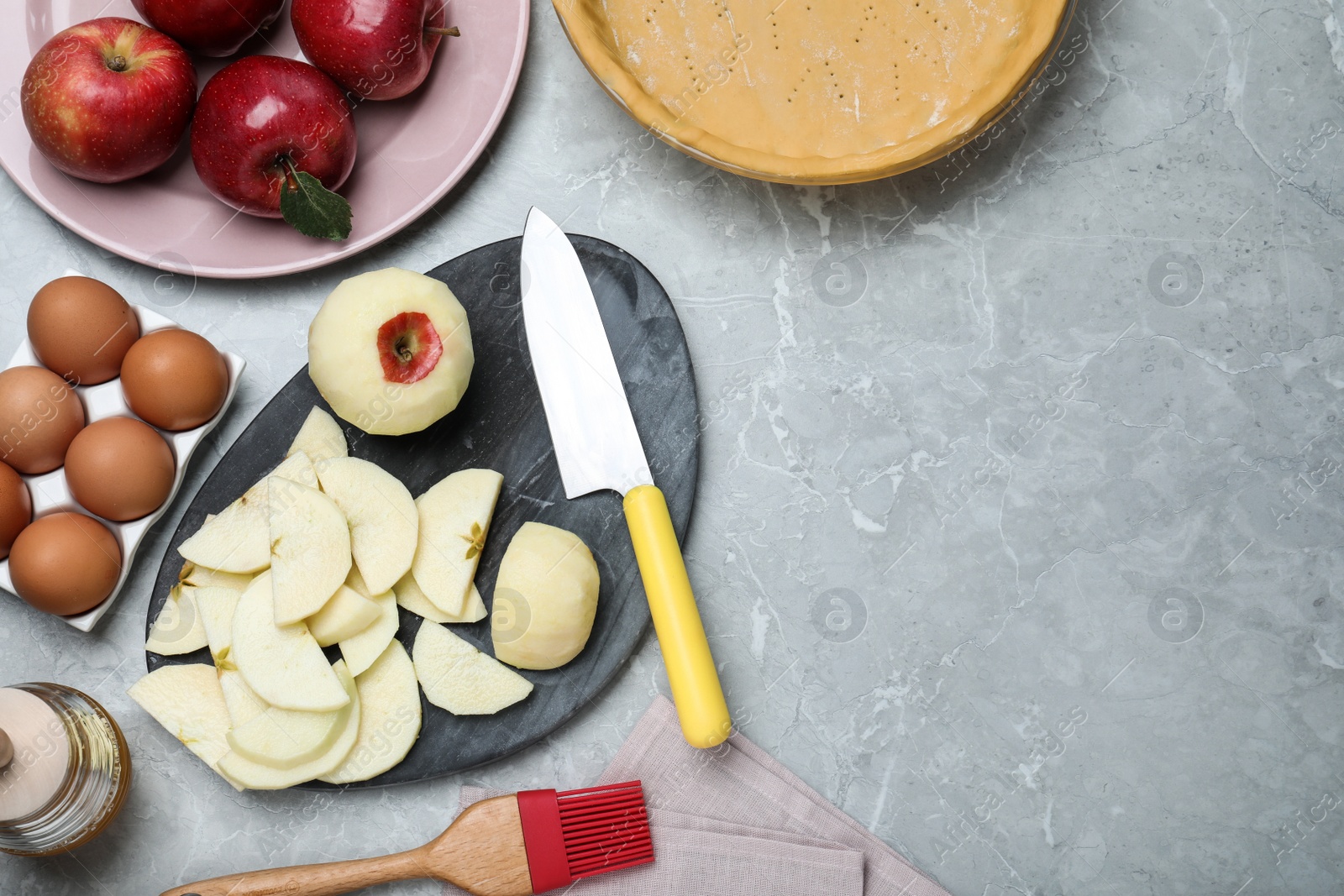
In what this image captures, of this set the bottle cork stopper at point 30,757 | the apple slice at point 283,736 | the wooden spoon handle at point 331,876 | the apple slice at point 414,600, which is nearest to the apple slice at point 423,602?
the apple slice at point 414,600

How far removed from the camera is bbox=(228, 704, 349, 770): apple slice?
2.72ft

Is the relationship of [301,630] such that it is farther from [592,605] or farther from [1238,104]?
[1238,104]

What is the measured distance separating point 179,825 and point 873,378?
2.91 ft

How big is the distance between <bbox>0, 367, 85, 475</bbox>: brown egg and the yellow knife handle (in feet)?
1.84

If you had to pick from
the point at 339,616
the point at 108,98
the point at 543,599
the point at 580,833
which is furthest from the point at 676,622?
the point at 108,98

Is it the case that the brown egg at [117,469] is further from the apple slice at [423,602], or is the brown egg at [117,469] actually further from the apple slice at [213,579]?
the apple slice at [423,602]

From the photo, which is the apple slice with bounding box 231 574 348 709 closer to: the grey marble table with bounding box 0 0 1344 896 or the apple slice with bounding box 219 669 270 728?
the apple slice with bounding box 219 669 270 728

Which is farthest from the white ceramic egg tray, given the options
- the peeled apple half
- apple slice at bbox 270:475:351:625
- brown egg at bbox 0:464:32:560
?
the peeled apple half

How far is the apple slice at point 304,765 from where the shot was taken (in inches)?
32.8

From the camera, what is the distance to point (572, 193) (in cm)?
98

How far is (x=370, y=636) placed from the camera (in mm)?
860

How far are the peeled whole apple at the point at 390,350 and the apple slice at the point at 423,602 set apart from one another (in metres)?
0.16

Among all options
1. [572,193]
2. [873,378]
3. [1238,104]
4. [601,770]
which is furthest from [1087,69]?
[601,770]

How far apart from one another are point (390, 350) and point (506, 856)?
1.62ft
